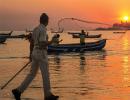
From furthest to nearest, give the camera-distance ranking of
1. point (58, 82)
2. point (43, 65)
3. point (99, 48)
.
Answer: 1. point (99, 48)
2. point (58, 82)
3. point (43, 65)

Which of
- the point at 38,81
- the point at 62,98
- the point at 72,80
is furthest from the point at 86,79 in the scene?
the point at 62,98

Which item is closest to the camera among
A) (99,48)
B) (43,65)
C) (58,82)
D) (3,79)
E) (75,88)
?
(43,65)

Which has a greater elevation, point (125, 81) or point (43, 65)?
point (43, 65)

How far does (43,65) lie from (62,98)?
107cm

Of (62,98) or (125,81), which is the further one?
(125,81)

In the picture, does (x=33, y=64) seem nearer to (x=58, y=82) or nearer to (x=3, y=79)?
(x=58, y=82)

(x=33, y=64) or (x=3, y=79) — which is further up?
(x=33, y=64)

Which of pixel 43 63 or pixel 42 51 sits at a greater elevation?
pixel 42 51

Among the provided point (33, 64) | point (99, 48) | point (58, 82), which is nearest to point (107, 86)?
point (58, 82)

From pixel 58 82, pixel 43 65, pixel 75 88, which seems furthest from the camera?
pixel 58 82

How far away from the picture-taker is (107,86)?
44.7 feet

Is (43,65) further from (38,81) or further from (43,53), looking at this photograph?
(38,81)

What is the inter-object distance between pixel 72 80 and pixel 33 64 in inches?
190

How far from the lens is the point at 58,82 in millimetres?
15000
